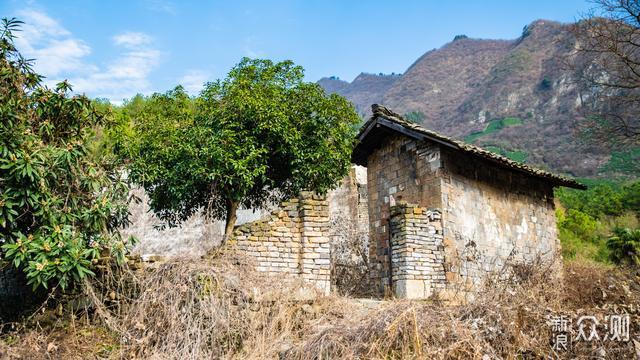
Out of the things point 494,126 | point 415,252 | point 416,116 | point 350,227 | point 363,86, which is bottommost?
point 415,252

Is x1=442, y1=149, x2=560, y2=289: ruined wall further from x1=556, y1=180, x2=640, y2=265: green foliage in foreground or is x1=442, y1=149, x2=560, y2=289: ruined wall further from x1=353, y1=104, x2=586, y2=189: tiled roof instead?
x1=556, y1=180, x2=640, y2=265: green foliage in foreground

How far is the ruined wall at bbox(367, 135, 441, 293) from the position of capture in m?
12.4

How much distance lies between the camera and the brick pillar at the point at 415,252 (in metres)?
10.8

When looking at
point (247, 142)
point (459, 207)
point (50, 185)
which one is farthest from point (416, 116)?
point (50, 185)

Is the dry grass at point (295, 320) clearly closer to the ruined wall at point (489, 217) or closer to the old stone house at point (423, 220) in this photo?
the old stone house at point (423, 220)

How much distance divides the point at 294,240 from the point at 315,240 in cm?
40

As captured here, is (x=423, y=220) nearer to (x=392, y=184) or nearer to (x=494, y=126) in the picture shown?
(x=392, y=184)

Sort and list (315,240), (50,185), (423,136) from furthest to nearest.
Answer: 1. (423,136)
2. (315,240)
3. (50,185)

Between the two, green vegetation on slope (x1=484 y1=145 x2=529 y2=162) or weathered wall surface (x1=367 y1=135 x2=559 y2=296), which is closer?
weathered wall surface (x1=367 y1=135 x2=559 y2=296)

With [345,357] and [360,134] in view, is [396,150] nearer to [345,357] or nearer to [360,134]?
[360,134]

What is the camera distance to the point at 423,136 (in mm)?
12195

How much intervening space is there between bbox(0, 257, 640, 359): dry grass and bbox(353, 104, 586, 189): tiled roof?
438cm

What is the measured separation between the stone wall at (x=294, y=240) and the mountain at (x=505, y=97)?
94.8 feet

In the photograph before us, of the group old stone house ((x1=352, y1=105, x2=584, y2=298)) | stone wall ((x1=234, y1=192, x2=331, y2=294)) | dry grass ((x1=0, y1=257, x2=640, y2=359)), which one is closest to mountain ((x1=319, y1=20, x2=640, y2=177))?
old stone house ((x1=352, y1=105, x2=584, y2=298))
